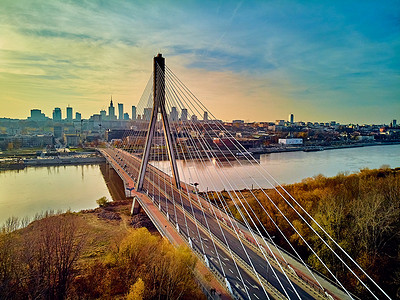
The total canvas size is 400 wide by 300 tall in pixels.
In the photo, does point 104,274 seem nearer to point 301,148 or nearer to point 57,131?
point 301,148

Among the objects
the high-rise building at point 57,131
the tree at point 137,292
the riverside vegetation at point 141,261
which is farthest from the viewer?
the high-rise building at point 57,131

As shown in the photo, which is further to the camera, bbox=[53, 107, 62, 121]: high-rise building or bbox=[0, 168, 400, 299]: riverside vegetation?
bbox=[53, 107, 62, 121]: high-rise building

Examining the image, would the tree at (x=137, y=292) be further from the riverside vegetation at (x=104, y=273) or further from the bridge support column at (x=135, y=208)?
the bridge support column at (x=135, y=208)

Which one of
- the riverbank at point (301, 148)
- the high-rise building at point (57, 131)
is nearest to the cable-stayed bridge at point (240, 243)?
the riverbank at point (301, 148)

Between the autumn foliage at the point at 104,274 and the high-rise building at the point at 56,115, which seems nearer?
the autumn foliage at the point at 104,274

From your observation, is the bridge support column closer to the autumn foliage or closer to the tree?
the autumn foliage

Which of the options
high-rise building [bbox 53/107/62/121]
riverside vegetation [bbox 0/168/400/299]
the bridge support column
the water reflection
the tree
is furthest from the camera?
high-rise building [bbox 53/107/62/121]

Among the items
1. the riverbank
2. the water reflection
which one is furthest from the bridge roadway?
the riverbank

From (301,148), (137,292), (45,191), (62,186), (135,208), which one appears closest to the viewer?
(137,292)

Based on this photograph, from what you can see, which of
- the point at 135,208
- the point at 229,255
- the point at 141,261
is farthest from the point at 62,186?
the point at 229,255

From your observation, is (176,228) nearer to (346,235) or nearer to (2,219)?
(346,235)

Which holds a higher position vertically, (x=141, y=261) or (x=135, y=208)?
(x=141, y=261)

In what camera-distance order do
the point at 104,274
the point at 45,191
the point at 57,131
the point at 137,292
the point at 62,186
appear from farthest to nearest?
the point at 57,131 → the point at 62,186 → the point at 45,191 → the point at 104,274 → the point at 137,292
